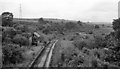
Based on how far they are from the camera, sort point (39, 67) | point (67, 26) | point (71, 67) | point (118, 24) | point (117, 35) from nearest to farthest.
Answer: point (71, 67)
point (39, 67)
point (117, 35)
point (118, 24)
point (67, 26)

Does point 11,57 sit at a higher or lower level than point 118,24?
lower

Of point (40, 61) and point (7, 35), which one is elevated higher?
point (7, 35)

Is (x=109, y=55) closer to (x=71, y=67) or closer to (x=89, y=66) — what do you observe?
(x=89, y=66)

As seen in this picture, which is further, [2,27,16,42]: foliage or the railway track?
[2,27,16,42]: foliage

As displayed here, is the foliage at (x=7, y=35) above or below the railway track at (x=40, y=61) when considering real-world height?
above

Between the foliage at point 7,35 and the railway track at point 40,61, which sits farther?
the foliage at point 7,35

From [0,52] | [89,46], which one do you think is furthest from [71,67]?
[89,46]

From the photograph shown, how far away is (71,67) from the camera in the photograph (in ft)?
49.3

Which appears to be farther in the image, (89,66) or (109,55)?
(109,55)

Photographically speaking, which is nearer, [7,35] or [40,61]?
[40,61]

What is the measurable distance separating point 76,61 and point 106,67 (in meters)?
3.01

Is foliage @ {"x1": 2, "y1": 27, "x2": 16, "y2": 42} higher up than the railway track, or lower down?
higher up

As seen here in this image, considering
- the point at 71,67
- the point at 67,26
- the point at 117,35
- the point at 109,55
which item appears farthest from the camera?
the point at 67,26

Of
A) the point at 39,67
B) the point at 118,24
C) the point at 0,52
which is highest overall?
the point at 118,24
